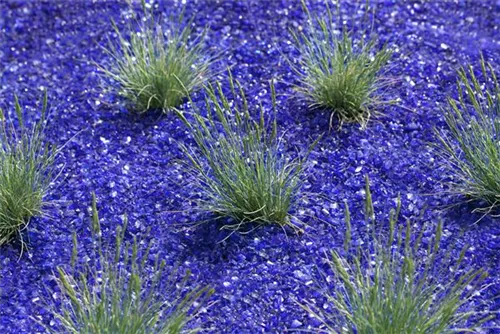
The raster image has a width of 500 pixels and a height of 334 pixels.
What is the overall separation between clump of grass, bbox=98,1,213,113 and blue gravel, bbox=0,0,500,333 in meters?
0.08

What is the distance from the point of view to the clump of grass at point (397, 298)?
2914mm

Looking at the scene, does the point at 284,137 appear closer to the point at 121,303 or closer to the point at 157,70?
the point at 157,70

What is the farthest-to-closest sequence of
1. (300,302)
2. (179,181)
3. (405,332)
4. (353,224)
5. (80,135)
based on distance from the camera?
(80,135) → (179,181) → (353,224) → (300,302) → (405,332)

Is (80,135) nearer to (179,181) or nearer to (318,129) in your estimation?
(179,181)

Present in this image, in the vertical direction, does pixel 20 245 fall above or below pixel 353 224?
below

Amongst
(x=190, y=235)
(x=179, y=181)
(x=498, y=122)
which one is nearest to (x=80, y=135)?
(x=179, y=181)

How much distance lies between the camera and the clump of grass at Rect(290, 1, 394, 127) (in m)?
4.23

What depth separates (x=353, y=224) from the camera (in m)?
3.74

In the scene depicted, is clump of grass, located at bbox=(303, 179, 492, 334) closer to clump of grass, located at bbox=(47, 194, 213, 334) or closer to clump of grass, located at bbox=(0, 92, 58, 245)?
clump of grass, located at bbox=(47, 194, 213, 334)

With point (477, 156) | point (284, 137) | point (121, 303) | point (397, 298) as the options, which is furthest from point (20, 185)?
point (477, 156)

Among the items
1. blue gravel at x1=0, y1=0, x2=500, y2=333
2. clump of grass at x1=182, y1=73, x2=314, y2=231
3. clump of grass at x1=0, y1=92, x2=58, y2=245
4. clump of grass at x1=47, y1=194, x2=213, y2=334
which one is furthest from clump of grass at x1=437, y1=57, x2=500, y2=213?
clump of grass at x1=0, y1=92, x2=58, y2=245

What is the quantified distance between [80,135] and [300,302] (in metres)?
1.50

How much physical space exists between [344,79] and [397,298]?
1.49 meters

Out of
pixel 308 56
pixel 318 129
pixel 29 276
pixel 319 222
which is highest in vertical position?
pixel 308 56
